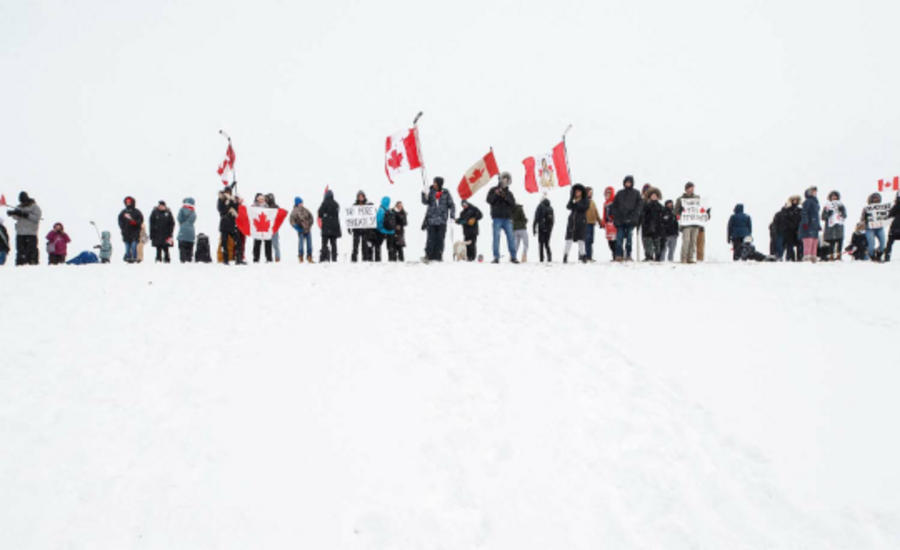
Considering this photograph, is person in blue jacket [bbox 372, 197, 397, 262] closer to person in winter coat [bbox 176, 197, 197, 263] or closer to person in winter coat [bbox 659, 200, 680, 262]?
person in winter coat [bbox 176, 197, 197, 263]

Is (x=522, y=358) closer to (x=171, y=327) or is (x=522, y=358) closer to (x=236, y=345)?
(x=236, y=345)

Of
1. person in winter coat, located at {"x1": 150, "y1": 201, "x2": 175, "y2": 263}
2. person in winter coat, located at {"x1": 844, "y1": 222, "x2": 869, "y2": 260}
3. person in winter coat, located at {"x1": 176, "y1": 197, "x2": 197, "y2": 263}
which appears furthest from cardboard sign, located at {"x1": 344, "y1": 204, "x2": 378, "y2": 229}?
person in winter coat, located at {"x1": 844, "y1": 222, "x2": 869, "y2": 260}

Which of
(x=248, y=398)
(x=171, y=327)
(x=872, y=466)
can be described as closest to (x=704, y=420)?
(x=872, y=466)

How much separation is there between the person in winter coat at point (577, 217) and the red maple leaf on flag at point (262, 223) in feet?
24.8

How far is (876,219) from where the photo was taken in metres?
14.9

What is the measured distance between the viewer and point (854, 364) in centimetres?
772

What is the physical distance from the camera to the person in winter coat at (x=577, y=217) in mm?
14148

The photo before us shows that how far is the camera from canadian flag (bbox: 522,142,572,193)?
15.9m

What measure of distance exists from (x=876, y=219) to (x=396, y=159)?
489 inches

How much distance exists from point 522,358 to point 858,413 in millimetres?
3903

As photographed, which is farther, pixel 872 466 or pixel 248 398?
pixel 248 398

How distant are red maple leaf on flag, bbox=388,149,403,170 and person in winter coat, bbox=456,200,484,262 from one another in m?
2.02

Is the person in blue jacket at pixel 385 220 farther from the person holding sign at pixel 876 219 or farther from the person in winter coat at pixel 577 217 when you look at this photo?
the person holding sign at pixel 876 219

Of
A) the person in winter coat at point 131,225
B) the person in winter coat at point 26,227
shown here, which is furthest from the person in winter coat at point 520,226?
the person in winter coat at point 26,227
